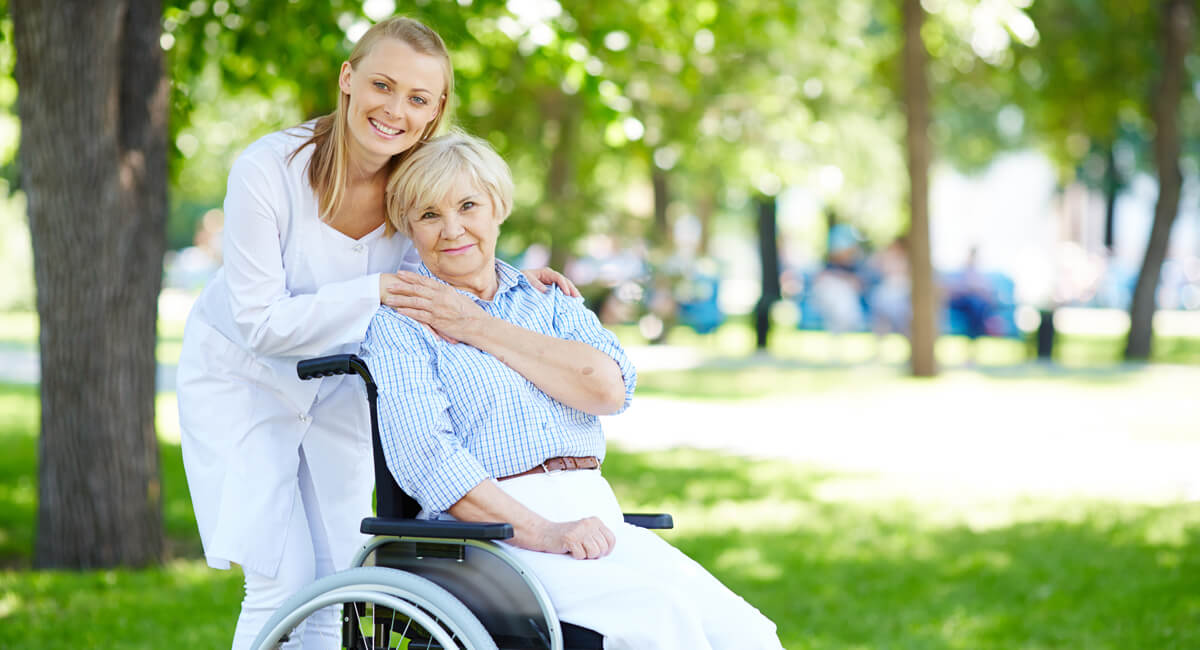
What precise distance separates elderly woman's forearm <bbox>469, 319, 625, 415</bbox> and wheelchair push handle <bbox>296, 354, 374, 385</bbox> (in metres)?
0.25

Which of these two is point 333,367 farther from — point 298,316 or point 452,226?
point 452,226

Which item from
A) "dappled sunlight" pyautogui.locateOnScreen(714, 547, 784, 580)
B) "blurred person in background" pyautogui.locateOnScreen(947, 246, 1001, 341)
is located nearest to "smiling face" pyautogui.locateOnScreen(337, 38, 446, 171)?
"dappled sunlight" pyautogui.locateOnScreen(714, 547, 784, 580)

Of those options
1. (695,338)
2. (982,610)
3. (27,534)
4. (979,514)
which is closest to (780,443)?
(979,514)

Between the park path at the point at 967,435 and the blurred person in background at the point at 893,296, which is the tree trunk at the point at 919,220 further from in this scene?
the blurred person in background at the point at 893,296

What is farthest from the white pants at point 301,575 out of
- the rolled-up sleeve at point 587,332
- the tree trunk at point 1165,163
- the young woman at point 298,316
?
the tree trunk at point 1165,163

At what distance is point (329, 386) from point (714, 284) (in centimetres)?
1892

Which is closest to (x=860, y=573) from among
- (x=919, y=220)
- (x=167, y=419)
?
(x=167, y=419)

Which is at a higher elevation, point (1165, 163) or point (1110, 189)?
point (1110, 189)

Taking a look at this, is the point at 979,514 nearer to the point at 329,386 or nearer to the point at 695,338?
the point at 329,386

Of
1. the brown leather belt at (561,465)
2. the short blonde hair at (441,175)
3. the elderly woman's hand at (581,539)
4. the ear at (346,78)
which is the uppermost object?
the ear at (346,78)

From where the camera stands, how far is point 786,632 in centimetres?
505

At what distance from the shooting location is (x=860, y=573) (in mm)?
6062

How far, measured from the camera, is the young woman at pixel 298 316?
3.03m

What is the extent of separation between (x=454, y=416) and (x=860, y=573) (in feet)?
11.8
